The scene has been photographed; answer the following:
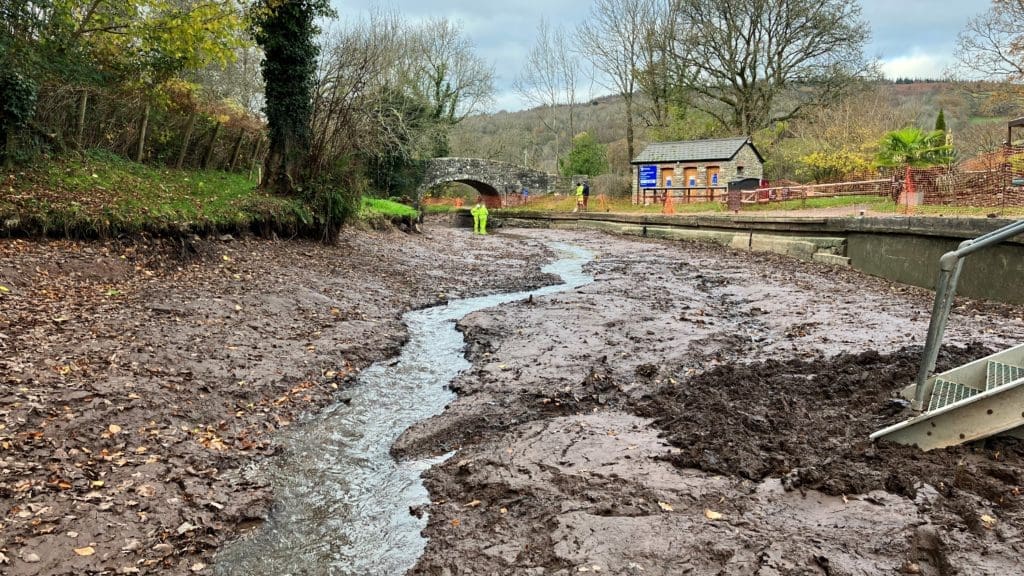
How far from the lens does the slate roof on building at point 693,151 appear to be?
33812mm

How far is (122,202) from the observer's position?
10.1 meters

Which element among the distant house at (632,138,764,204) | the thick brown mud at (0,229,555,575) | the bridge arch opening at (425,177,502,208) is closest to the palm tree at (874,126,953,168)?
the distant house at (632,138,764,204)

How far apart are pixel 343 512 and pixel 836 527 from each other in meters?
3.18

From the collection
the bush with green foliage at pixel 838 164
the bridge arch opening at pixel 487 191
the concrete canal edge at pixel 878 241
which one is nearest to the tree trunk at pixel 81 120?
the concrete canal edge at pixel 878 241

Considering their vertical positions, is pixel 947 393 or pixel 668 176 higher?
pixel 668 176

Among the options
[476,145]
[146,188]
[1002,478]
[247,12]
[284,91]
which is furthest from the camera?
[476,145]

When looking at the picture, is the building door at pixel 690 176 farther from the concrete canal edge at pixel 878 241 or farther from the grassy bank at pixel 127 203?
the grassy bank at pixel 127 203

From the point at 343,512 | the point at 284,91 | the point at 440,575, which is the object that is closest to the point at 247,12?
the point at 284,91

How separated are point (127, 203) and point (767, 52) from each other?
107 ft

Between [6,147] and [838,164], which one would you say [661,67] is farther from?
[6,147]

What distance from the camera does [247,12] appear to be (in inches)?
531

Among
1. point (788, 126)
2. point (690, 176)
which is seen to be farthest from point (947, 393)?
point (788, 126)

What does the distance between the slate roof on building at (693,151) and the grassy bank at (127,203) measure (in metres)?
26.1

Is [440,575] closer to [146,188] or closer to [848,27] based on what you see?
[146,188]
